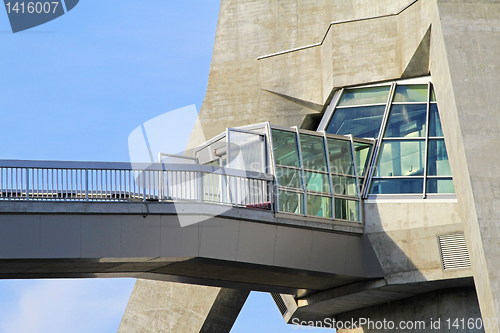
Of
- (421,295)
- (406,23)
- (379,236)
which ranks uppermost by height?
(406,23)

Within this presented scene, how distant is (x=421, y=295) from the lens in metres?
24.1

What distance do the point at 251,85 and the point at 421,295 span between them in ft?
38.5

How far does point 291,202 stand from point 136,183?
5070mm

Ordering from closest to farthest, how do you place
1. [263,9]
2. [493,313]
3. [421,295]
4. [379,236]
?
[493,313], [379,236], [421,295], [263,9]

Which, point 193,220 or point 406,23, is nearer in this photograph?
point 193,220

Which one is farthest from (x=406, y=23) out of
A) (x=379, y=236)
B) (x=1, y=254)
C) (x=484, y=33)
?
(x=1, y=254)

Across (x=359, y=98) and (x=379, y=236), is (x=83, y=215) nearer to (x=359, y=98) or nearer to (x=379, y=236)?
(x=379, y=236)

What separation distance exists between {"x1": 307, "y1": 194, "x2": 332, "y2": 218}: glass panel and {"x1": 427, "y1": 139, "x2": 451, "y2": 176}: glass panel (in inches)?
143

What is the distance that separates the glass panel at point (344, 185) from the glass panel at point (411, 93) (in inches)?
144

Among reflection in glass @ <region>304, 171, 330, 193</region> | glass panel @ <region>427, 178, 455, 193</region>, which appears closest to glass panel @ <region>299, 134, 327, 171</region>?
reflection in glass @ <region>304, 171, 330, 193</region>

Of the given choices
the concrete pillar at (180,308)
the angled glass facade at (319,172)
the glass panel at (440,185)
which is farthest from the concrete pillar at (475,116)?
the concrete pillar at (180,308)

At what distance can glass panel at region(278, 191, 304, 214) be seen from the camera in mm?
21281

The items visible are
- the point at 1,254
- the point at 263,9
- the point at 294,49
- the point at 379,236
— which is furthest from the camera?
the point at 263,9

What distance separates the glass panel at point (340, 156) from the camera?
2330 centimetres
